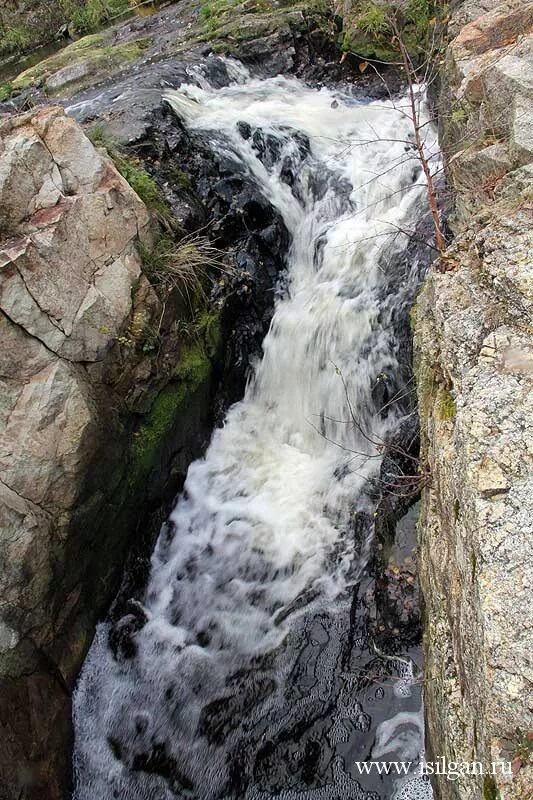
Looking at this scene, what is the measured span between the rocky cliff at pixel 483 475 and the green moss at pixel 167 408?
7.91 feet

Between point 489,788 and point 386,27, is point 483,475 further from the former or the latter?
point 386,27

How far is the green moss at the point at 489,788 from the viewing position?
200 cm

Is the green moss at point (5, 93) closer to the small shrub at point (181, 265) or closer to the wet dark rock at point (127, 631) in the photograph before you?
the small shrub at point (181, 265)

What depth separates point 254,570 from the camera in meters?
5.17

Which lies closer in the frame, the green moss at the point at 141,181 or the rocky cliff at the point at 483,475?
the rocky cliff at the point at 483,475

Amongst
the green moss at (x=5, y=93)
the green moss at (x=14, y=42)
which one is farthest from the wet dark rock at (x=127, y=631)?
the green moss at (x=14, y=42)

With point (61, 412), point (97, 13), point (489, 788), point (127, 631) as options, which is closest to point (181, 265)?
point (61, 412)

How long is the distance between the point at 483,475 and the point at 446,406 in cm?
86

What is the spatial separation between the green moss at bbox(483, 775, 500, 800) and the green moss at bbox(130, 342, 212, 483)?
3.82 meters

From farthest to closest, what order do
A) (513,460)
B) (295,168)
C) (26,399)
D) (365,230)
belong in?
(295,168)
(365,230)
(26,399)
(513,460)

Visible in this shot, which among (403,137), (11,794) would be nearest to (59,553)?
(11,794)

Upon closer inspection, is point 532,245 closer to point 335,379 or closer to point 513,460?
point 513,460

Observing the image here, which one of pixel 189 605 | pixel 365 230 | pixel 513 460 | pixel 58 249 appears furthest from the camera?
pixel 365 230

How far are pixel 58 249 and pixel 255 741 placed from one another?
13.6 feet
